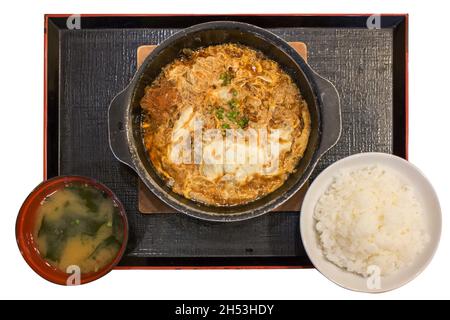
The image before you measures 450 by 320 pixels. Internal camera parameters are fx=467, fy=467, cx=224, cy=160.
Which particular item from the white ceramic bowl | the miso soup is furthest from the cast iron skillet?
the miso soup

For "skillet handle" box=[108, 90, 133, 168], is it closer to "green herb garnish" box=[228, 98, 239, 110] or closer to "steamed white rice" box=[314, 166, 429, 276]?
"green herb garnish" box=[228, 98, 239, 110]

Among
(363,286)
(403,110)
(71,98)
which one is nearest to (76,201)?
(71,98)

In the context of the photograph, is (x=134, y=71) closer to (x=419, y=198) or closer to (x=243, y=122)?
(x=243, y=122)

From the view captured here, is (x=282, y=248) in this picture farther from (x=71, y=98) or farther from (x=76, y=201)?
(x=71, y=98)

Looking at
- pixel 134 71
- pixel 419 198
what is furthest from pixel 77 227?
pixel 419 198

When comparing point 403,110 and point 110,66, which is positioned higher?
point 110,66
